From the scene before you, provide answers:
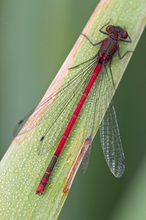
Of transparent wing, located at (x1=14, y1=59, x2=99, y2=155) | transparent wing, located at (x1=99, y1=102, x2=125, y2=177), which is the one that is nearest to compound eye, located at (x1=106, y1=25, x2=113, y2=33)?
transparent wing, located at (x1=14, y1=59, x2=99, y2=155)

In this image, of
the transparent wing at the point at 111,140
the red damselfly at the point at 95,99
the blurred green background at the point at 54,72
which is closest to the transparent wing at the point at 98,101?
the red damselfly at the point at 95,99

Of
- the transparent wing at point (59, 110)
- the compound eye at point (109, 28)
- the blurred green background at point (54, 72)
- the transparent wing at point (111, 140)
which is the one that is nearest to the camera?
the transparent wing at point (59, 110)

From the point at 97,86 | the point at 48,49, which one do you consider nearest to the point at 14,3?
the point at 48,49

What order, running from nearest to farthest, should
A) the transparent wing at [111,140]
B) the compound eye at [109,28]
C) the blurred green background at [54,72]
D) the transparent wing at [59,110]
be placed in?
the transparent wing at [59,110], the compound eye at [109,28], the transparent wing at [111,140], the blurred green background at [54,72]

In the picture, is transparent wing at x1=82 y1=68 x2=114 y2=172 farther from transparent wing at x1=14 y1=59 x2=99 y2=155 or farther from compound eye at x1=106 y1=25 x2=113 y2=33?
compound eye at x1=106 y1=25 x2=113 y2=33

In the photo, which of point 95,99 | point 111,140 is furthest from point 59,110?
point 111,140

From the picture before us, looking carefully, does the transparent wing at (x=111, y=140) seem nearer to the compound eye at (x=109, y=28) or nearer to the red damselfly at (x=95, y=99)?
the red damselfly at (x=95, y=99)

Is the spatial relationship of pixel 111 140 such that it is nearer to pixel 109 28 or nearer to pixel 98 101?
pixel 98 101

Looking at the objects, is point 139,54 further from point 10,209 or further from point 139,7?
point 10,209
